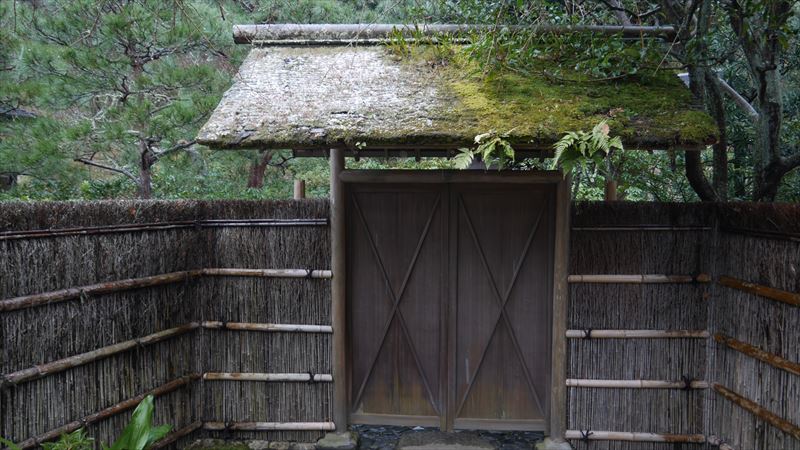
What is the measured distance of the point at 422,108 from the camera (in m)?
3.98

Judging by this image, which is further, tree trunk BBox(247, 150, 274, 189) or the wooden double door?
tree trunk BBox(247, 150, 274, 189)

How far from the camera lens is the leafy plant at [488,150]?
11.4 feet

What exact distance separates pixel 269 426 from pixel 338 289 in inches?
51.3

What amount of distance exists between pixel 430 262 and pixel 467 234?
1.29 feet

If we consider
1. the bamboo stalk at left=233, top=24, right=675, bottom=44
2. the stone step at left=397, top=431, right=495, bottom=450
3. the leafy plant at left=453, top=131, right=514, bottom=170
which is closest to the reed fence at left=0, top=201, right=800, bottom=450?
the stone step at left=397, top=431, right=495, bottom=450

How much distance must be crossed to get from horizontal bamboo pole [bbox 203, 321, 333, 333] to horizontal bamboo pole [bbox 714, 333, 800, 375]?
9.93ft

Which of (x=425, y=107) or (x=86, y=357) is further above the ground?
(x=425, y=107)

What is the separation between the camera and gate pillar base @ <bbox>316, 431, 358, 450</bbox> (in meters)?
4.51

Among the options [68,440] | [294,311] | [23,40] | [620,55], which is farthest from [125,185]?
[620,55]

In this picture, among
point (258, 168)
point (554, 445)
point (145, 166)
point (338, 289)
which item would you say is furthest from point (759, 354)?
point (258, 168)

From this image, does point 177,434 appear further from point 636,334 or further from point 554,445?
point 636,334

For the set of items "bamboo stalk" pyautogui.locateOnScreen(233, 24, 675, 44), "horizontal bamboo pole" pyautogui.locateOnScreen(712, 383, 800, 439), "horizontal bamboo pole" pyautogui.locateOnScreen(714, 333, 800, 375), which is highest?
"bamboo stalk" pyautogui.locateOnScreen(233, 24, 675, 44)

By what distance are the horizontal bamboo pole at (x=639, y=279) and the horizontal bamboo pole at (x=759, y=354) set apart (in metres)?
0.45

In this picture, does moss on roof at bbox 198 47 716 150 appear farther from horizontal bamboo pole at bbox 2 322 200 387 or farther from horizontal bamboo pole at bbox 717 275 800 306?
horizontal bamboo pole at bbox 2 322 200 387
